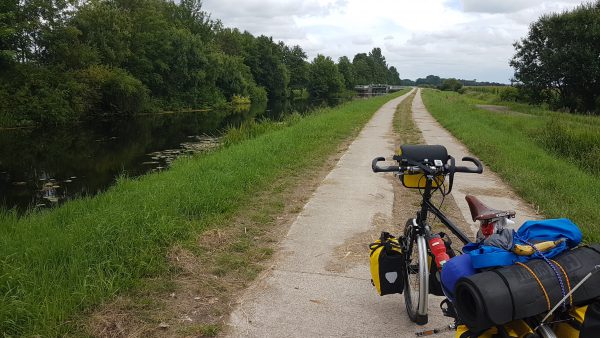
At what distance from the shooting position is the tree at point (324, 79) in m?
87.9

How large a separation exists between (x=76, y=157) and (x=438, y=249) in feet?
50.8

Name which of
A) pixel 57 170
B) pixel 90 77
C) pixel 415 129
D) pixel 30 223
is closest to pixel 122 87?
pixel 90 77

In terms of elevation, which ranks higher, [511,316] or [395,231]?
[511,316]

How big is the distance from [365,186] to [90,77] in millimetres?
28204

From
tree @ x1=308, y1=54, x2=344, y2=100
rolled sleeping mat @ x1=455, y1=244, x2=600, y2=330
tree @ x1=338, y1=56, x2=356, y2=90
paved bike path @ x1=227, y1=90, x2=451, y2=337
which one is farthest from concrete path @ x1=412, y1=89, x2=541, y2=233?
tree @ x1=338, y1=56, x2=356, y2=90

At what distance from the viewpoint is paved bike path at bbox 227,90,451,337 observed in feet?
11.0

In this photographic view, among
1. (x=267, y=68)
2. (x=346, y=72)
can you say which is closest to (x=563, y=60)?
(x=267, y=68)

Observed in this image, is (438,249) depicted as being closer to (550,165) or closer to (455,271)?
(455,271)

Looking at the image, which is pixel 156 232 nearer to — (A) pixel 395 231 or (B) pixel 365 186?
(A) pixel 395 231

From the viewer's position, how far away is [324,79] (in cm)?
8800

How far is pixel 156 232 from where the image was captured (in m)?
4.82

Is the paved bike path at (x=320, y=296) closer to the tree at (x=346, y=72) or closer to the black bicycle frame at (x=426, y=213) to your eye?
the black bicycle frame at (x=426, y=213)

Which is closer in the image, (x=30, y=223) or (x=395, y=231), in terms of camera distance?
(x=395, y=231)

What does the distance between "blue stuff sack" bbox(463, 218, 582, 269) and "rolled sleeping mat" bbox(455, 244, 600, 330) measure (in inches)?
2.8
